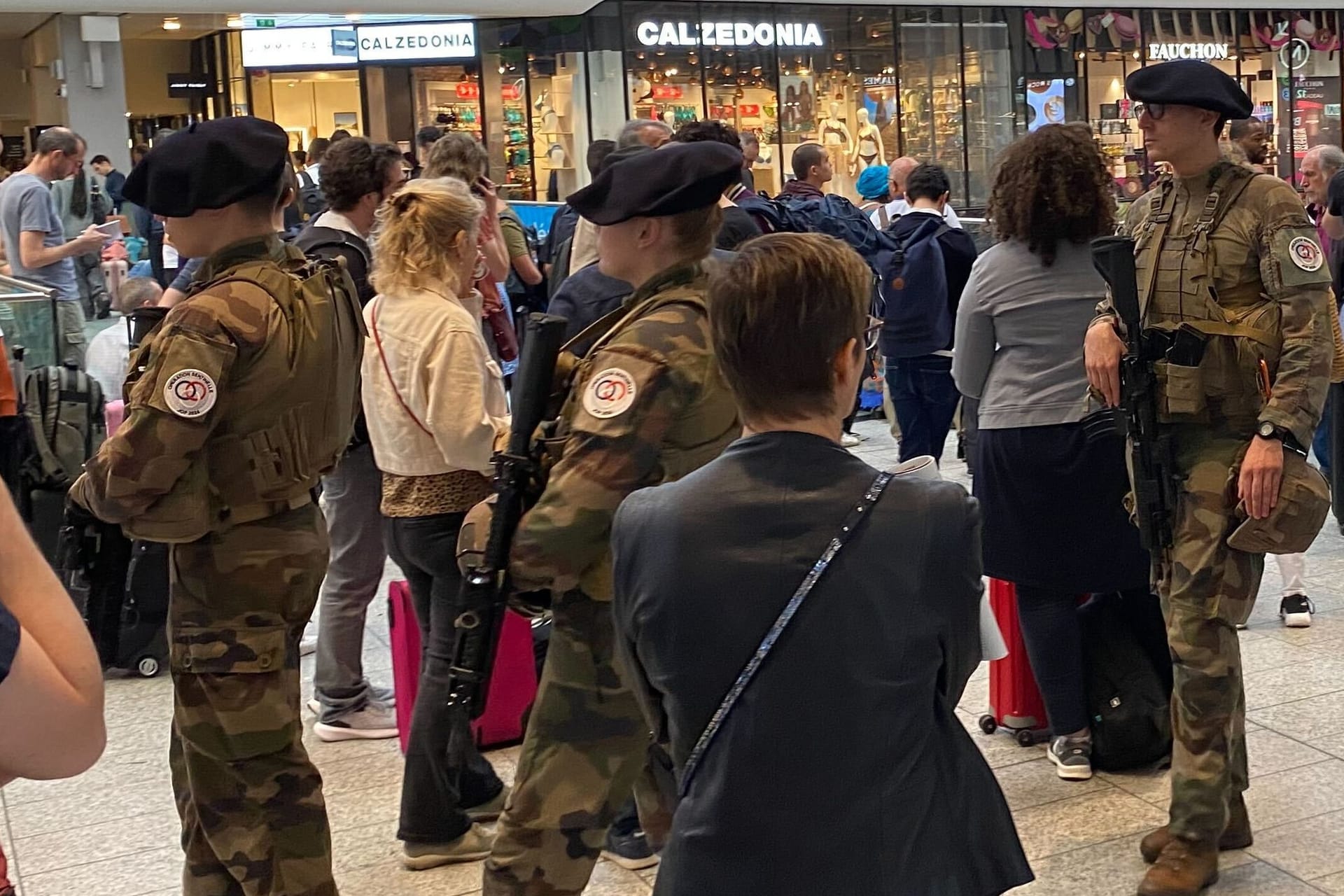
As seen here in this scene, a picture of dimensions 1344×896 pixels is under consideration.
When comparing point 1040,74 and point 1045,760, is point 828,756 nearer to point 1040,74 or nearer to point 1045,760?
point 1045,760

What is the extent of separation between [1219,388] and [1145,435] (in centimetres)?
19

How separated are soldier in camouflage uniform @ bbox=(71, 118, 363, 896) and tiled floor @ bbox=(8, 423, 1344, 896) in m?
0.80

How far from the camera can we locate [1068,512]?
409 centimetres

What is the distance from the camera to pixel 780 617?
179cm

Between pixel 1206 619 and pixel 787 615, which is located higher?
pixel 787 615

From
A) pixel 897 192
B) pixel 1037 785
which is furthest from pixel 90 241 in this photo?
pixel 1037 785

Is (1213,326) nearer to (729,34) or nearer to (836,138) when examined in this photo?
(729,34)

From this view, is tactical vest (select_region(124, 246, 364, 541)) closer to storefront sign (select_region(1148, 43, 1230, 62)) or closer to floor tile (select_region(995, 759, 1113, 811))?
floor tile (select_region(995, 759, 1113, 811))

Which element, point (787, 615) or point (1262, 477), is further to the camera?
point (1262, 477)

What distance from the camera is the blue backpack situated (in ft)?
22.9

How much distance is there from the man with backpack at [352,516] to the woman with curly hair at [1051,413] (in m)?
1.85

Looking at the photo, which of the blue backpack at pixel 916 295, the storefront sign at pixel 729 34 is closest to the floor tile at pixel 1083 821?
the blue backpack at pixel 916 295

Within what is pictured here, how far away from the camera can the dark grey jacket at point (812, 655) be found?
1791mm

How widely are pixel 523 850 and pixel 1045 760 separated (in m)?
2.14
